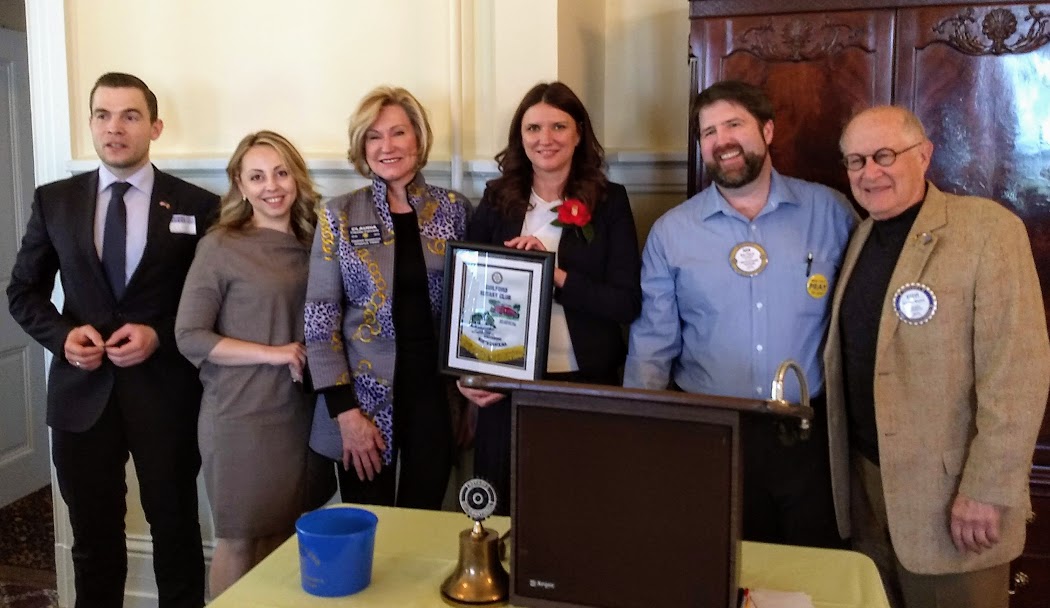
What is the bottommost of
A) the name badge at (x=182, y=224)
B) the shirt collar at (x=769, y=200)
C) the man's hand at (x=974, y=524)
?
the man's hand at (x=974, y=524)

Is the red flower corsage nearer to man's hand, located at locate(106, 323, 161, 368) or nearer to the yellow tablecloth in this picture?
the yellow tablecloth

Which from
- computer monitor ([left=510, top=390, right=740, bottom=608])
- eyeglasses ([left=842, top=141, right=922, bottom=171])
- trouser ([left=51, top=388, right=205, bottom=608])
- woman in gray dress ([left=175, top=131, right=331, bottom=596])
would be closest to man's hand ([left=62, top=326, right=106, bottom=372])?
trouser ([left=51, top=388, right=205, bottom=608])

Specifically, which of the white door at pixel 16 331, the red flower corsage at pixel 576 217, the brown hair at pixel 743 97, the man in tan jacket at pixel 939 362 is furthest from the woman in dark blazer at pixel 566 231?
the white door at pixel 16 331

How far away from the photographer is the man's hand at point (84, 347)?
8.83ft

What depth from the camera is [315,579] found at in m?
1.57

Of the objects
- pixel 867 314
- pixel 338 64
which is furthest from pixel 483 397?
pixel 338 64

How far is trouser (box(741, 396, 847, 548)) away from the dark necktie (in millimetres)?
1885

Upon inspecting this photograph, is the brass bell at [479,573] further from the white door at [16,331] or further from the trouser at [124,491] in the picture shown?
the white door at [16,331]

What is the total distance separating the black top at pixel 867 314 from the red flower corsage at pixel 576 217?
684 millimetres

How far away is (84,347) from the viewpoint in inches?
106

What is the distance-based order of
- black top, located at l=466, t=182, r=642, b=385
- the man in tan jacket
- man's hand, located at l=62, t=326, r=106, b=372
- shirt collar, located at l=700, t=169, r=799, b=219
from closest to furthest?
the man in tan jacket, shirt collar, located at l=700, t=169, r=799, b=219, black top, located at l=466, t=182, r=642, b=385, man's hand, located at l=62, t=326, r=106, b=372

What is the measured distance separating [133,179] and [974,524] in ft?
8.24

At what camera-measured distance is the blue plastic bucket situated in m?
1.55

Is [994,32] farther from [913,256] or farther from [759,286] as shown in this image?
[759,286]
